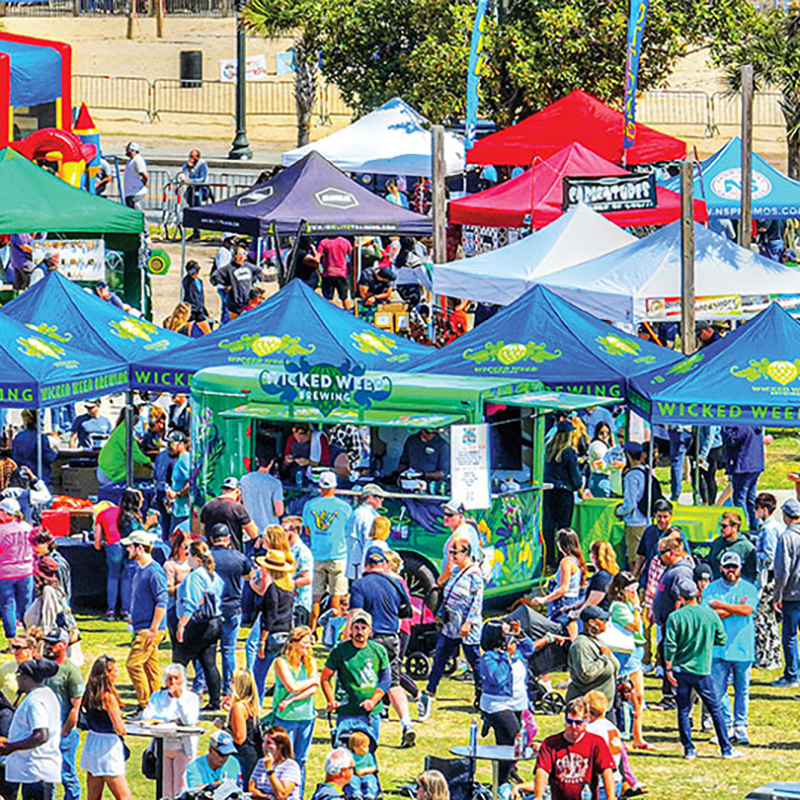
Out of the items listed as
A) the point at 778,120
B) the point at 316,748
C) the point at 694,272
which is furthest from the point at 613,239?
the point at 778,120

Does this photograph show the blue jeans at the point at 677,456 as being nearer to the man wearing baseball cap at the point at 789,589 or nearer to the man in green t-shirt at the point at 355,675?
the man wearing baseball cap at the point at 789,589

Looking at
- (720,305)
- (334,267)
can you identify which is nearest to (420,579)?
(720,305)

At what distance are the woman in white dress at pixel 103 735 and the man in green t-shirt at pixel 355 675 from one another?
1605 millimetres

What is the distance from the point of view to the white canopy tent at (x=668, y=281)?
25125mm

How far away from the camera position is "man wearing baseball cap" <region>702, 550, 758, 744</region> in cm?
1631

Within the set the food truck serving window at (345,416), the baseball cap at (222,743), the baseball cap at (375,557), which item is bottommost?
the baseball cap at (222,743)

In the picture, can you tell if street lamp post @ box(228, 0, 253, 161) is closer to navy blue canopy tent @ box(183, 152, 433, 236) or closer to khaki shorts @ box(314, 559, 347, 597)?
navy blue canopy tent @ box(183, 152, 433, 236)

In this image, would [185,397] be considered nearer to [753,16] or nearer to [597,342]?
[597,342]

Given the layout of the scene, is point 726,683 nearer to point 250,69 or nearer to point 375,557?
point 375,557

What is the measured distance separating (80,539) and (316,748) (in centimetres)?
535

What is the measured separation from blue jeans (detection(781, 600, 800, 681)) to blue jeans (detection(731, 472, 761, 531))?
4.78 meters

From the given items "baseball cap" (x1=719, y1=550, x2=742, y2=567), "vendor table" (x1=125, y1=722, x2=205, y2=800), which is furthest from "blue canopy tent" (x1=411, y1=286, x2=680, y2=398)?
"vendor table" (x1=125, y1=722, x2=205, y2=800)

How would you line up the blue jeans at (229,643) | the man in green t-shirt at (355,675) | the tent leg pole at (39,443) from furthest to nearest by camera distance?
the tent leg pole at (39,443)
the blue jeans at (229,643)
the man in green t-shirt at (355,675)

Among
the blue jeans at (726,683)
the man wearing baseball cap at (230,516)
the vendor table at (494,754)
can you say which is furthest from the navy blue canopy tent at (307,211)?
the vendor table at (494,754)
